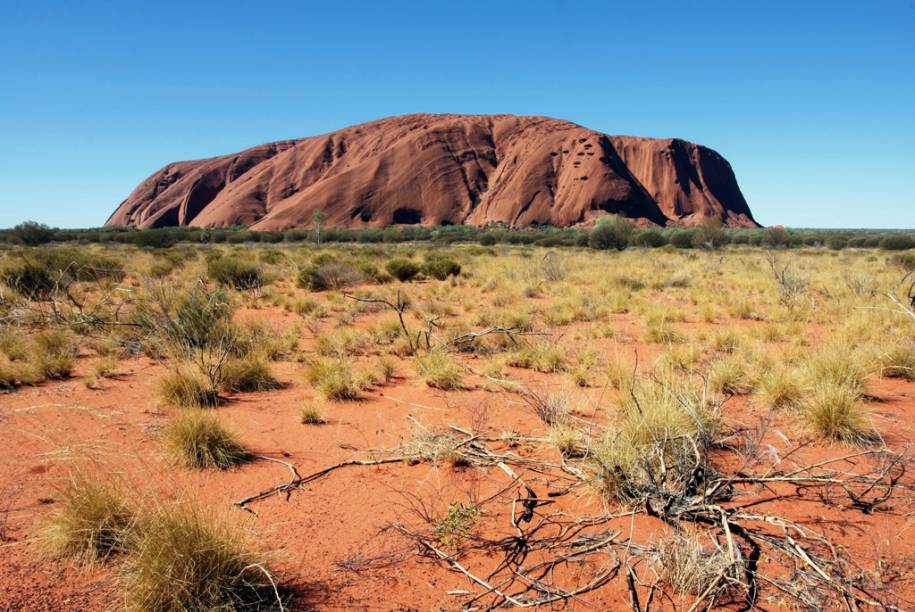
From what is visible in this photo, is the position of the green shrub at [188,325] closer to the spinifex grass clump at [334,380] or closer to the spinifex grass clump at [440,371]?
the spinifex grass clump at [334,380]

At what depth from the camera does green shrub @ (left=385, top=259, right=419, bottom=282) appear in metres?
16.6

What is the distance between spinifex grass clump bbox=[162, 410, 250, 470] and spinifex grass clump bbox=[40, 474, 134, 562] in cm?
104

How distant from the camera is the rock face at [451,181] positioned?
83.0 meters

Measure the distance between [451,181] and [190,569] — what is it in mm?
88478

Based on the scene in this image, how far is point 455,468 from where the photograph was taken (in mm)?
3744

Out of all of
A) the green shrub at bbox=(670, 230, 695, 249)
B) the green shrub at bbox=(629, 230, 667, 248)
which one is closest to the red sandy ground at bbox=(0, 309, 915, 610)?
the green shrub at bbox=(629, 230, 667, 248)

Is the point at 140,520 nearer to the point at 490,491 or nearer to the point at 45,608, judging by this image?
the point at 45,608

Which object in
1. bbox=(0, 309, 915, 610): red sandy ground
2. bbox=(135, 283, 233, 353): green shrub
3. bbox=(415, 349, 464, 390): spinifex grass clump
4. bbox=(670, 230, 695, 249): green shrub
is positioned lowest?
bbox=(0, 309, 915, 610): red sandy ground

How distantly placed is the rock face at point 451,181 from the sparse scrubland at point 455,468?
75606 millimetres

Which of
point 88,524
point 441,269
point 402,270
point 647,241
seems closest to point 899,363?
point 88,524

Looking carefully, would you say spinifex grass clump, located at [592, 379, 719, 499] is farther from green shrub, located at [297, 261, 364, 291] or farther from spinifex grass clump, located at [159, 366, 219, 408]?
green shrub, located at [297, 261, 364, 291]

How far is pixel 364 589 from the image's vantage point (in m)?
2.45

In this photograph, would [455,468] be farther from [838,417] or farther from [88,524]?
[838,417]

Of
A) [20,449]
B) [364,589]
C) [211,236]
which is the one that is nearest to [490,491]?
[364,589]
